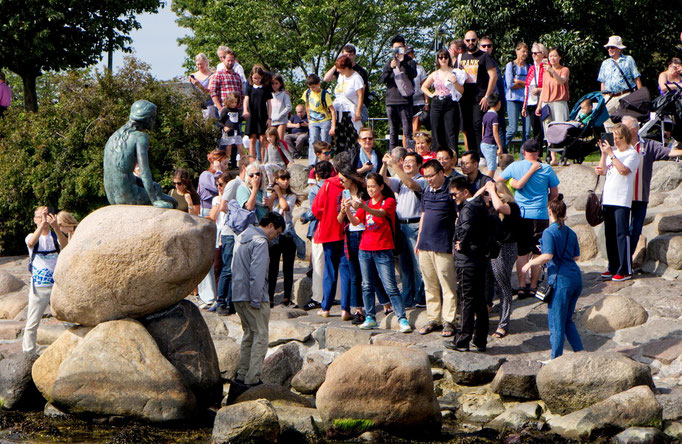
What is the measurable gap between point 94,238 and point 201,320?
1347 mm

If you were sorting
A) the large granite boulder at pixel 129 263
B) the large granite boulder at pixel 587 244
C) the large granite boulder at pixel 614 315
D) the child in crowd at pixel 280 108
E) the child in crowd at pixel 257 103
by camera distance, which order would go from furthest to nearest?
the child in crowd at pixel 280 108 → the child in crowd at pixel 257 103 → the large granite boulder at pixel 587 244 → the large granite boulder at pixel 614 315 → the large granite boulder at pixel 129 263

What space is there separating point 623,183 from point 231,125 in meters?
7.62

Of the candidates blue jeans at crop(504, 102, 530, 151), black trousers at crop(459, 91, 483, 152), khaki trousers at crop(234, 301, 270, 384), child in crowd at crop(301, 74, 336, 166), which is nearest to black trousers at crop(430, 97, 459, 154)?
black trousers at crop(459, 91, 483, 152)

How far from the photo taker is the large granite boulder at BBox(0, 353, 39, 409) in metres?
8.36

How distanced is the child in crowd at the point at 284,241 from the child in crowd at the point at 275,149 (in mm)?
3234

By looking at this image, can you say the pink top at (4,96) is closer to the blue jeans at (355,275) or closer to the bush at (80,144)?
the bush at (80,144)

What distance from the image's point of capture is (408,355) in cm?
752

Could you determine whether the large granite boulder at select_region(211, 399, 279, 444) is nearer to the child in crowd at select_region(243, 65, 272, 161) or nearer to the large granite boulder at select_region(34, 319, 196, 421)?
the large granite boulder at select_region(34, 319, 196, 421)

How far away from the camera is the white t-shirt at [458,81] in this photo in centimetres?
1271

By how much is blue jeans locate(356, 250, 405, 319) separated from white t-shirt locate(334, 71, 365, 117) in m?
4.75

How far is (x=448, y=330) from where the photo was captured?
30.1 feet

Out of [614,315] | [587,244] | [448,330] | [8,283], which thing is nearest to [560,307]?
[614,315]

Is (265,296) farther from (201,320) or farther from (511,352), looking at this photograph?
(511,352)

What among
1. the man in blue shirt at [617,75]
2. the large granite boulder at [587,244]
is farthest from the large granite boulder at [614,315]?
the man in blue shirt at [617,75]
